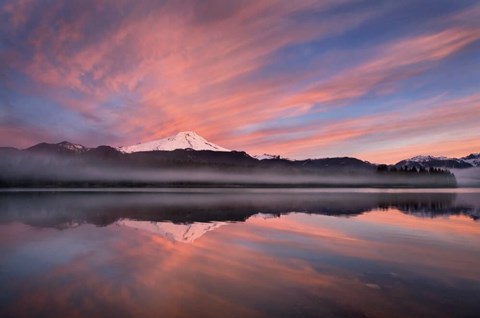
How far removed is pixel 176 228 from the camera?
84.4 feet

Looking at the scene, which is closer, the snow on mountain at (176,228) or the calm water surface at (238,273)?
the calm water surface at (238,273)

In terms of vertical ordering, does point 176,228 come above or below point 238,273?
above

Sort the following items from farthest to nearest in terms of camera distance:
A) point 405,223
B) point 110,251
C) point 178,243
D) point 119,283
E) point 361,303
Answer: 1. point 405,223
2. point 178,243
3. point 110,251
4. point 119,283
5. point 361,303

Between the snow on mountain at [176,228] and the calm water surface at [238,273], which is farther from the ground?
the snow on mountain at [176,228]

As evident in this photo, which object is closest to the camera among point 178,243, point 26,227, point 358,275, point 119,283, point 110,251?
point 119,283

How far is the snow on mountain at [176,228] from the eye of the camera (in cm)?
2189

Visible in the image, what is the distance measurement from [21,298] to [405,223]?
1092 inches

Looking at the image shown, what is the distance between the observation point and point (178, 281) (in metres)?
12.4

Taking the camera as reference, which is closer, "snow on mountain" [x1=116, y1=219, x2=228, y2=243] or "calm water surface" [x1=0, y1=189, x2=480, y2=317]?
"calm water surface" [x1=0, y1=189, x2=480, y2=317]

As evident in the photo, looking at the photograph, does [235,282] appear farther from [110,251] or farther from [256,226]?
[256,226]

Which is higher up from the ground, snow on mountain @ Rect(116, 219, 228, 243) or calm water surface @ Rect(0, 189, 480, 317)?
snow on mountain @ Rect(116, 219, 228, 243)

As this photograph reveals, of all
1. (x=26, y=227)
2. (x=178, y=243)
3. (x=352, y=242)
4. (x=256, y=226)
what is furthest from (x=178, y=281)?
(x=26, y=227)

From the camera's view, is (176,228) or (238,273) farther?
(176,228)

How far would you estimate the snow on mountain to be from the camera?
71.8ft
